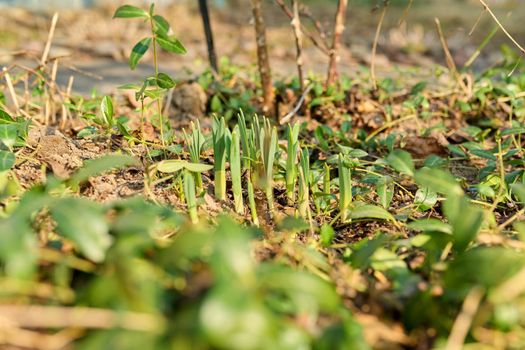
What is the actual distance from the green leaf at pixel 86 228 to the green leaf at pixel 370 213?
753 mm

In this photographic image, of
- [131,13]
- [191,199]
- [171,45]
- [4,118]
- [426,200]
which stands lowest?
[426,200]

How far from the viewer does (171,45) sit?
63.5 inches

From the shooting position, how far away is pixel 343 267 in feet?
3.92

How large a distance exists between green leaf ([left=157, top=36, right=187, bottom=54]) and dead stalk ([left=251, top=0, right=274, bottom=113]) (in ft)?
3.05

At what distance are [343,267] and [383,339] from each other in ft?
0.79

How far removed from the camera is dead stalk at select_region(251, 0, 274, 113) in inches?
97.4

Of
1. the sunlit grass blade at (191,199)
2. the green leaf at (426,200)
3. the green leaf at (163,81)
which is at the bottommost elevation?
the green leaf at (426,200)

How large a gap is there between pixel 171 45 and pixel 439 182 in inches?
34.9

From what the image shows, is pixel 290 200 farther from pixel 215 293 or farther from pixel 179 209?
pixel 215 293

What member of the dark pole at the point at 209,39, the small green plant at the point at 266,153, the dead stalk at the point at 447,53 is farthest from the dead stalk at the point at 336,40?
the small green plant at the point at 266,153

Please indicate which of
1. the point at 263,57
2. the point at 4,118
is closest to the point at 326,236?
the point at 4,118

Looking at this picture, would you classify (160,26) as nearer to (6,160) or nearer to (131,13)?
(131,13)

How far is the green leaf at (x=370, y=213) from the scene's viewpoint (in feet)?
4.77

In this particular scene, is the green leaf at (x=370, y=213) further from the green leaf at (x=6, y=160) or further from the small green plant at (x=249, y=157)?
the green leaf at (x=6, y=160)
